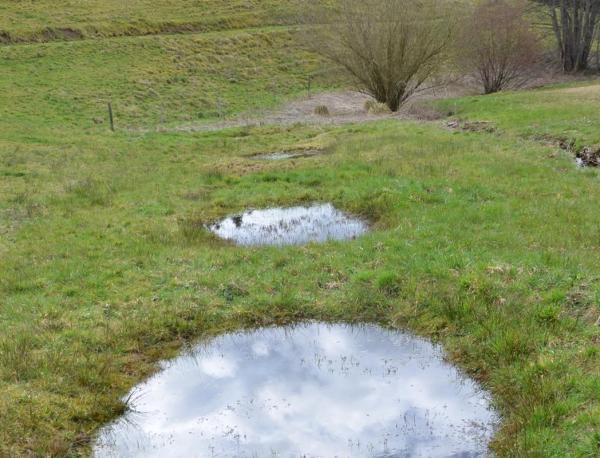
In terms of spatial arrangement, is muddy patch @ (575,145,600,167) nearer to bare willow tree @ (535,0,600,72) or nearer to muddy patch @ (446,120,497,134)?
muddy patch @ (446,120,497,134)

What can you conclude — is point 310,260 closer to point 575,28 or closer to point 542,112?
Result: point 542,112

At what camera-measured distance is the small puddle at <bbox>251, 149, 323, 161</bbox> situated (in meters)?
22.2

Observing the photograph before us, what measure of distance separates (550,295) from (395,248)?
324cm

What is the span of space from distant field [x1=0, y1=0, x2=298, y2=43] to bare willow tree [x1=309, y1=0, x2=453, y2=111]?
1947cm

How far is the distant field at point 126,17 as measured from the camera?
45094 millimetres

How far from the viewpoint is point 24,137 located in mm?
24734

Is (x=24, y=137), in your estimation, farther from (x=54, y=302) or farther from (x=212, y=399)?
(x=212, y=399)

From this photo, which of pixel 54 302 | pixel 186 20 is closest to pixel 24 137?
pixel 54 302

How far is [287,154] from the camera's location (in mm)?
23109

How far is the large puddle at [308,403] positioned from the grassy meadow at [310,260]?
36 cm

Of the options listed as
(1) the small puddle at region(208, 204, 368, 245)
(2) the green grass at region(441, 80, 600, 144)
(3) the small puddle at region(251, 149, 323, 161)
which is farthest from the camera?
(3) the small puddle at region(251, 149, 323, 161)

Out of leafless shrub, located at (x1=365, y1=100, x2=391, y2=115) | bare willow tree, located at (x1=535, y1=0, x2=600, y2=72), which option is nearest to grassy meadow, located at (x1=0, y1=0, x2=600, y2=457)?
leafless shrub, located at (x1=365, y1=100, x2=391, y2=115)

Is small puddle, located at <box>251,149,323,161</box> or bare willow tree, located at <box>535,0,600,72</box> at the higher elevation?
bare willow tree, located at <box>535,0,600,72</box>

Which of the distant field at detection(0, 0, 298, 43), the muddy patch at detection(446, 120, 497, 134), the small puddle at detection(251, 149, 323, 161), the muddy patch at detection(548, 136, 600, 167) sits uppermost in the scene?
the distant field at detection(0, 0, 298, 43)
